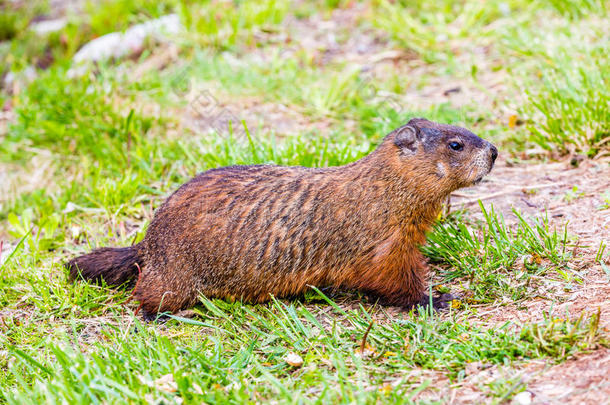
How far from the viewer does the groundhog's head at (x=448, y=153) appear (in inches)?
159

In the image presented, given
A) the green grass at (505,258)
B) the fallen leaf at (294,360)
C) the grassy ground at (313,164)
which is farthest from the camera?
the green grass at (505,258)

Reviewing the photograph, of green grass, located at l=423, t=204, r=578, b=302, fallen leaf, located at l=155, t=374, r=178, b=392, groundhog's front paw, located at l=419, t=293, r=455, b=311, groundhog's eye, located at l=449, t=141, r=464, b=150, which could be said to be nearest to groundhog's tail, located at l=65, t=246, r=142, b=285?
fallen leaf, located at l=155, t=374, r=178, b=392

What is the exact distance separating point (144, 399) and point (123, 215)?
2786 millimetres

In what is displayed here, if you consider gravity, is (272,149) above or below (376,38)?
below

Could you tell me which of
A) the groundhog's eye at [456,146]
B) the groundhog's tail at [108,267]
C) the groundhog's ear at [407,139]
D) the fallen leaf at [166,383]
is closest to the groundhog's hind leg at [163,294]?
the groundhog's tail at [108,267]

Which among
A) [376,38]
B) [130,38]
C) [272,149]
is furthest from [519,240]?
[130,38]

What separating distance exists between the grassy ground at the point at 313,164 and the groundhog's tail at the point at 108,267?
4.5 inches

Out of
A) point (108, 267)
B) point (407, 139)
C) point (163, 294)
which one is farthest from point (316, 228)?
point (108, 267)

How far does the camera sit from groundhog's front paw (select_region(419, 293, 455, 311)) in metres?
3.90

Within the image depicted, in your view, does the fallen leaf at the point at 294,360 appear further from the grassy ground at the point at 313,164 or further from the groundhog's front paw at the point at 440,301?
the groundhog's front paw at the point at 440,301

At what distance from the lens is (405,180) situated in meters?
4.11

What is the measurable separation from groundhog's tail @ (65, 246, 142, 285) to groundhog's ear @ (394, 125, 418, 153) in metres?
1.96

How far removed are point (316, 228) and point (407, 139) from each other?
829 millimetres

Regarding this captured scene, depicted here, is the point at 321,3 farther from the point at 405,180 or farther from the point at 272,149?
the point at 405,180
